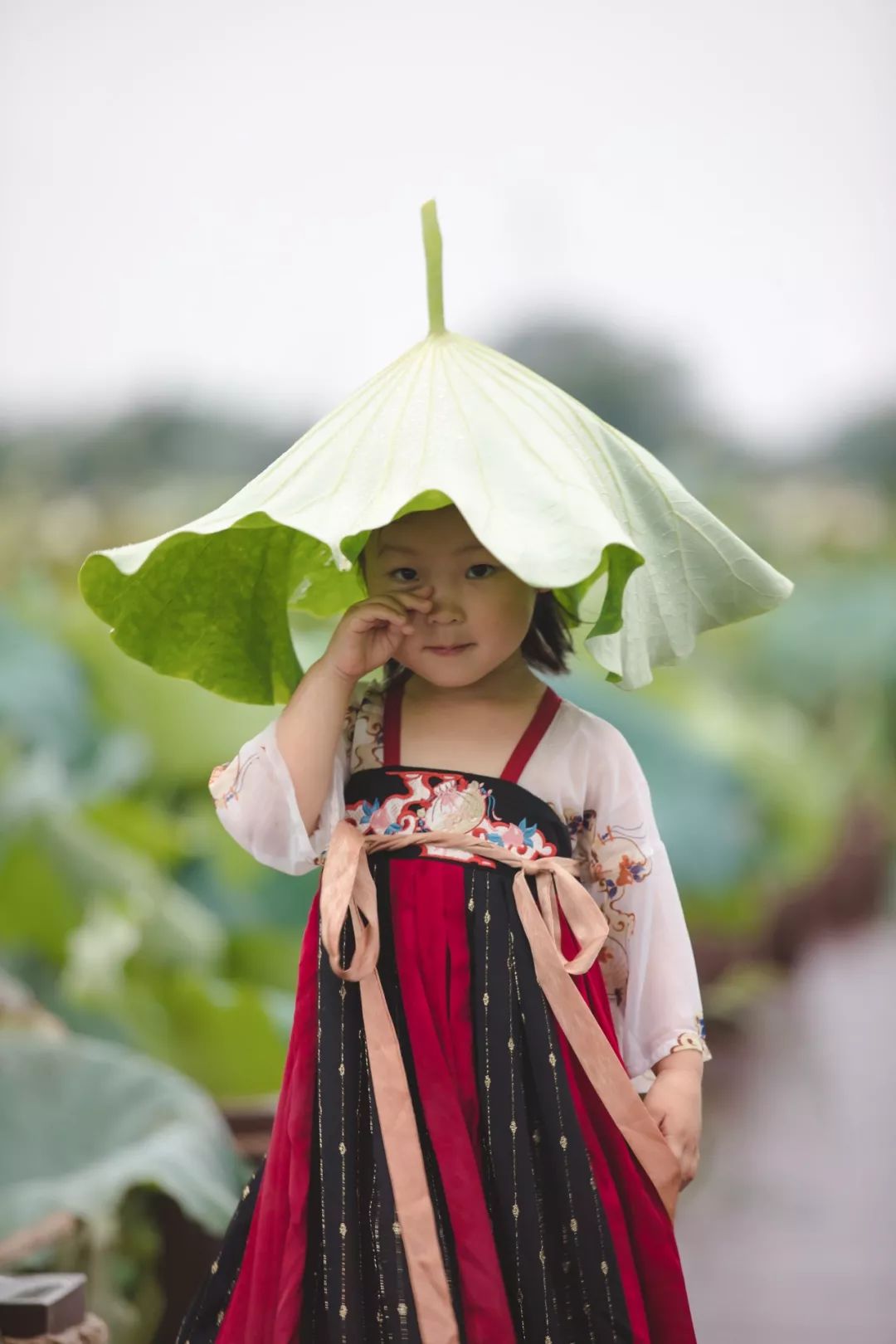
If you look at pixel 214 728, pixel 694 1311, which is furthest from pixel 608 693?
pixel 694 1311

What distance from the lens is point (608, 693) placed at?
2.40 meters

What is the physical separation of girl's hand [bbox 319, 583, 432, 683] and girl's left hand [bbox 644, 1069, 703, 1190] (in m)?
0.32

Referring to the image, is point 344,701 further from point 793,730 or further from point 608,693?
point 793,730

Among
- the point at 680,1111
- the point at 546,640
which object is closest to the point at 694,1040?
the point at 680,1111

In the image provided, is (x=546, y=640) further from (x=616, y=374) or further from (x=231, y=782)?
(x=616, y=374)

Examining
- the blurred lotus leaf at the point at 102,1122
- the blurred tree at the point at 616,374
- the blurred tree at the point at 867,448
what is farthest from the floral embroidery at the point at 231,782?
the blurred tree at the point at 867,448

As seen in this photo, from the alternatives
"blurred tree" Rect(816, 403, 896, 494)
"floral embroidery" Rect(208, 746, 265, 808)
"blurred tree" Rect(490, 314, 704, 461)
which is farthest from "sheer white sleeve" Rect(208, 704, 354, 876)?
"blurred tree" Rect(816, 403, 896, 494)

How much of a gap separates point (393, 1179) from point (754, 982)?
6.64 feet

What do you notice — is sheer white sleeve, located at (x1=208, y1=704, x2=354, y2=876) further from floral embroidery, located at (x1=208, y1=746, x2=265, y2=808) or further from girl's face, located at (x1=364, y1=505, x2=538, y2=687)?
girl's face, located at (x1=364, y1=505, x2=538, y2=687)

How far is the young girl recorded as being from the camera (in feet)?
2.82

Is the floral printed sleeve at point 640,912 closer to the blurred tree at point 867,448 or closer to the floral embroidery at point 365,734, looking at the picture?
the floral embroidery at point 365,734

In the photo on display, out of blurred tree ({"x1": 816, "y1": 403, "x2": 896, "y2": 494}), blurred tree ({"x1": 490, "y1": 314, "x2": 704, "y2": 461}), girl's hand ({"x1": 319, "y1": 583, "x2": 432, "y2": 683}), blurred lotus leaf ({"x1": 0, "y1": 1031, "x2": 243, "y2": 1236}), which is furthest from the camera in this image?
blurred tree ({"x1": 816, "y1": 403, "x2": 896, "y2": 494})

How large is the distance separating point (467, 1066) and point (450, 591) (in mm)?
284

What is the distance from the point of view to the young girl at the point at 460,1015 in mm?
861
